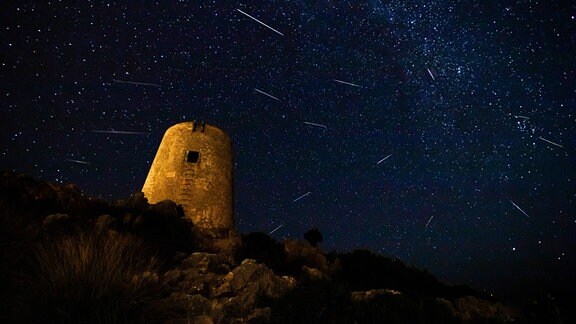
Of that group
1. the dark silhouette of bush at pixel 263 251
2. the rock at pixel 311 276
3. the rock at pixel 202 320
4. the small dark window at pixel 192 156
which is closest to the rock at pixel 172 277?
the rock at pixel 202 320

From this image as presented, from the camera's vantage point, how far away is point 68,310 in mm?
4242

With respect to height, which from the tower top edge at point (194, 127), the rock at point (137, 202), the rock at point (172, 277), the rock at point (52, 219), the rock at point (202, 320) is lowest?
the rock at point (202, 320)

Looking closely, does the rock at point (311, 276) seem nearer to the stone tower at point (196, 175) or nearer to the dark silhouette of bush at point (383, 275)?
the dark silhouette of bush at point (383, 275)

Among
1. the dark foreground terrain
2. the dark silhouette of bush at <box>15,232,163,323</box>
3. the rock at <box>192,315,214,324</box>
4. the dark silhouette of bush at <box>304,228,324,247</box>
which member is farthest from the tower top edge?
the rock at <box>192,315,214,324</box>

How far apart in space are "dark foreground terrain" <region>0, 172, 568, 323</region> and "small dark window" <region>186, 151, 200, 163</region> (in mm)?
4197

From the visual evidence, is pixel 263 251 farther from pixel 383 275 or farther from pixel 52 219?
pixel 52 219

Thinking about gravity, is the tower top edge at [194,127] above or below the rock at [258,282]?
above

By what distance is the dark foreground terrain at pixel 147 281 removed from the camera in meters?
4.48

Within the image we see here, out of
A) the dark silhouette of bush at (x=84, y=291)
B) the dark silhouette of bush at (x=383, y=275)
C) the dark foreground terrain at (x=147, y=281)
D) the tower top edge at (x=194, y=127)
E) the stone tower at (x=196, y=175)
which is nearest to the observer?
the dark silhouette of bush at (x=84, y=291)

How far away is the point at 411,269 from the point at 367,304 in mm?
10753

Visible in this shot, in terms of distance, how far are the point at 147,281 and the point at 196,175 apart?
9.23 meters

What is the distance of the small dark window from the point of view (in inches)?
582

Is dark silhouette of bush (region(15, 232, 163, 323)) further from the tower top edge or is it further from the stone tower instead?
the tower top edge

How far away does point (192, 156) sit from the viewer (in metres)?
14.9
